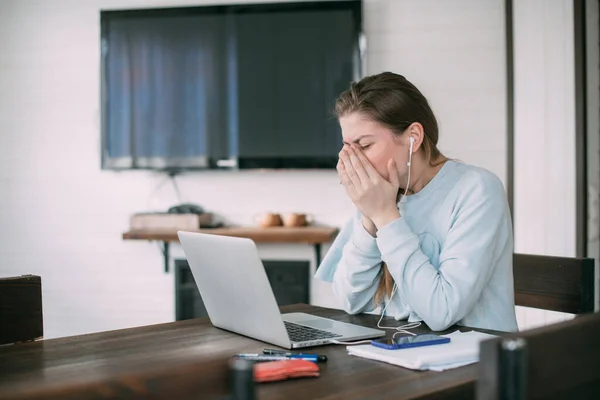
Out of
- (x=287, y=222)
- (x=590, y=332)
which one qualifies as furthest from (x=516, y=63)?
(x=590, y=332)

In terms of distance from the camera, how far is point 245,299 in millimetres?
1446

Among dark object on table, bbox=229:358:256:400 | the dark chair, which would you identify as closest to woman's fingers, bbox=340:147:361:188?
the dark chair

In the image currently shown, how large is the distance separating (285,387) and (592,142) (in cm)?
276

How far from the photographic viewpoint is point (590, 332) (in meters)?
0.77

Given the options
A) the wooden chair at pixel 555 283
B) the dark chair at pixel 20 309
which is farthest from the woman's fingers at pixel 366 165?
the dark chair at pixel 20 309

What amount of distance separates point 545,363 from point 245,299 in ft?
2.68

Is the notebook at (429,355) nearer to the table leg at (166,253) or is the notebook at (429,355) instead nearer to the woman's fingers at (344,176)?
the woman's fingers at (344,176)

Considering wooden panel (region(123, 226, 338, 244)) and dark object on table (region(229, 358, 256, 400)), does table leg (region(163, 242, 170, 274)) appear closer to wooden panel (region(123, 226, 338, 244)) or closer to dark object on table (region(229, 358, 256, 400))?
wooden panel (region(123, 226, 338, 244))

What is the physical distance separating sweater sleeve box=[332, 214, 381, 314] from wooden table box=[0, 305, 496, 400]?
0.48ft

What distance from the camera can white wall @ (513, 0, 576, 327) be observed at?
3.39 m

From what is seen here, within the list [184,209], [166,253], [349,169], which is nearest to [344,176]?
[349,169]

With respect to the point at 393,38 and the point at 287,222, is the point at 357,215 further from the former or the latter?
the point at 393,38

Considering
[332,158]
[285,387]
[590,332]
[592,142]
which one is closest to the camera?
[590,332]

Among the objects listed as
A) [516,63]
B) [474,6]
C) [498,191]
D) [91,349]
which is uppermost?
[474,6]
